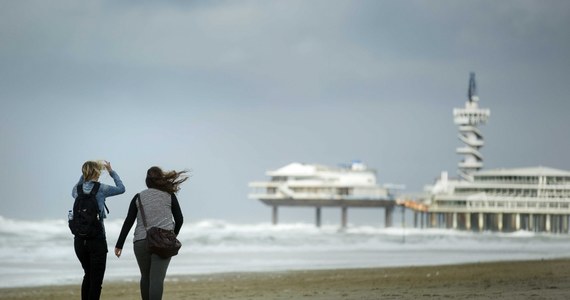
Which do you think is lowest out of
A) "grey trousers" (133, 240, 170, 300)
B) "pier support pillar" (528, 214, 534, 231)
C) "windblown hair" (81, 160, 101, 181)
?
"grey trousers" (133, 240, 170, 300)

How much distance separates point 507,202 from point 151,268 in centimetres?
9298

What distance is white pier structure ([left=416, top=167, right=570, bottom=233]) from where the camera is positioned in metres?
101

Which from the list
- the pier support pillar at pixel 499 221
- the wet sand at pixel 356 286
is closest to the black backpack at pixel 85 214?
the wet sand at pixel 356 286

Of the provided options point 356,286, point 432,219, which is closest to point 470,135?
point 432,219

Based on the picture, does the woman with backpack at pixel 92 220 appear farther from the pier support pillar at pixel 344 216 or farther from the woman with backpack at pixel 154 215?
the pier support pillar at pixel 344 216

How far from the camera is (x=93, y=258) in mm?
10609

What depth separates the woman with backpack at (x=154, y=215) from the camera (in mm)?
10164

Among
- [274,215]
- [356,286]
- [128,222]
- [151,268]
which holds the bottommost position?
[356,286]

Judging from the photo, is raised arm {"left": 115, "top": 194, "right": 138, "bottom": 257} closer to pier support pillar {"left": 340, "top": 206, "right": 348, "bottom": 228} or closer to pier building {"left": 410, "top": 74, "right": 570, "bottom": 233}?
pier building {"left": 410, "top": 74, "right": 570, "bottom": 233}

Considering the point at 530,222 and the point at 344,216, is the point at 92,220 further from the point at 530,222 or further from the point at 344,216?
the point at 344,216

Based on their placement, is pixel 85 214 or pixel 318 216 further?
pixel 318 216

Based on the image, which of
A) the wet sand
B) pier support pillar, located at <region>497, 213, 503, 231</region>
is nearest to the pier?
pier support pillar, located at <region>497, 213, 503, 231</region>

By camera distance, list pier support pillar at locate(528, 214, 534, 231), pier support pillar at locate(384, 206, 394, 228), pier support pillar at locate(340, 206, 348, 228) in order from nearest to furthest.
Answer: pier support pillar at locate(528, 214, 534, 231)
pier support pillar at locate(384, 206, 394, 228)
pier support pillar at locate(340, 206, 348, 228)

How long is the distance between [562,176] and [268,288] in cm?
8924
